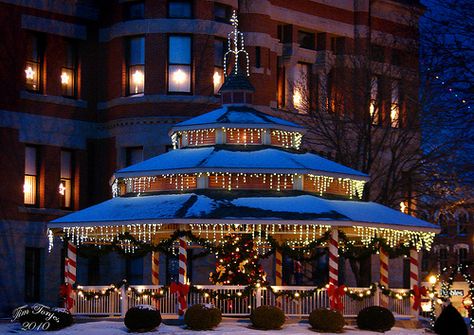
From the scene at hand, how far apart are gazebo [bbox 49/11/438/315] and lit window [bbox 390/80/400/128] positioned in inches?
422

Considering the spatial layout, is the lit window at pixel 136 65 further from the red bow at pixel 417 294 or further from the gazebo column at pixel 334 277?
the red bow at pixel 417 294

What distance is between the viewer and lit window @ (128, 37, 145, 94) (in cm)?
5388

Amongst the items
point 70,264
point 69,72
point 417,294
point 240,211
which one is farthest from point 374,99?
point 70,264

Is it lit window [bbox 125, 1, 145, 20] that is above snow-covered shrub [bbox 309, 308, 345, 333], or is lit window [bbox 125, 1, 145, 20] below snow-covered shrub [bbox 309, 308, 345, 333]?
above

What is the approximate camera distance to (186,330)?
3725 cm

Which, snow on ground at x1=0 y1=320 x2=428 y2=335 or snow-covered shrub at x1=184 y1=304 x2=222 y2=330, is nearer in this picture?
snow on ground at x1=0 y1=320 x2=428 y2=335

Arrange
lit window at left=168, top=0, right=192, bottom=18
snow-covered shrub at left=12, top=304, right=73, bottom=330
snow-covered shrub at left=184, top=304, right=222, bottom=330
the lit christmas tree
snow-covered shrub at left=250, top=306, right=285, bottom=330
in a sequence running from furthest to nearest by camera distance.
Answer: lit window at left=168, top=0, right=192, bottom=18
the lit christmas tree
snow-covered shrub at left=12, top=304, right=73, bottom=330
snow-covered shrub at left=250, top=306, right=285, bottom=330
snow-covered shrub at left=184, top=304, right=222, bottom=330

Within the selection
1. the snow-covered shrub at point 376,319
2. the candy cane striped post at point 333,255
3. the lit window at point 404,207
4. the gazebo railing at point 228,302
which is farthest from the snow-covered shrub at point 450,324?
the lit window at point 404,207

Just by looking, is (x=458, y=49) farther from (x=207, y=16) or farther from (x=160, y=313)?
(x=207, y=16)

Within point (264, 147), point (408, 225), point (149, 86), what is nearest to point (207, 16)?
point (149, 86)

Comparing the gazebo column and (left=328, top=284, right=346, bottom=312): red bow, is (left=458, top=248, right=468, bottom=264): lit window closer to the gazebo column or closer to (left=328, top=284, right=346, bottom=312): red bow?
the gazebo column

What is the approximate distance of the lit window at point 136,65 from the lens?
53875 mm

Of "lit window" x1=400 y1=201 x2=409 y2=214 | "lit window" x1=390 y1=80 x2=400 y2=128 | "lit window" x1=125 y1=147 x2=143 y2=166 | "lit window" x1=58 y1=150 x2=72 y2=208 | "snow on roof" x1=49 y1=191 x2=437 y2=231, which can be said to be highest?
"lit window" x1=390 y1=80 x2=400 y2=128

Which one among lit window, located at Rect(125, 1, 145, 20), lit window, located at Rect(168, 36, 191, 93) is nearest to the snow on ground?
lit window, located at Rect(168, 36, 191, 93)
